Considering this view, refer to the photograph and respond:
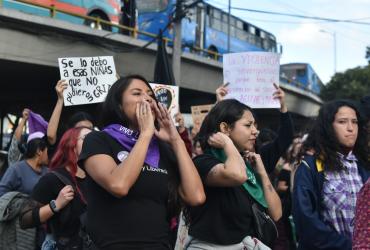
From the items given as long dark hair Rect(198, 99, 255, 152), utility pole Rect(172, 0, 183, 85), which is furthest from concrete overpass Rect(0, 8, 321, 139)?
long dark hair Rect(198, 99, 255, 152)

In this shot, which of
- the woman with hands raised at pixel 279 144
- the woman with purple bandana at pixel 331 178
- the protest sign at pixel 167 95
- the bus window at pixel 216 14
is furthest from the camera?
the bus window at pixel 216 14

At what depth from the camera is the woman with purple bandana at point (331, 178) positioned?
9.62 ft

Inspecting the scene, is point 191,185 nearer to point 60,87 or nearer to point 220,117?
point 220,117

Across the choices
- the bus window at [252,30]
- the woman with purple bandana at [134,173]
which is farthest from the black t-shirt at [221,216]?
the bus window at [252,30]

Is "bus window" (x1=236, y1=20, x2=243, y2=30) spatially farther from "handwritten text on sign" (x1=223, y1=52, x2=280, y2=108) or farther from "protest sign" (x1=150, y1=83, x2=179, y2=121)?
"handwritten text on sign" (x1=223, y1=52, x2=280, y2=108)

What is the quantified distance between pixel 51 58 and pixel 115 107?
511 inches

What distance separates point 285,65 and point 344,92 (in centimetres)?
525

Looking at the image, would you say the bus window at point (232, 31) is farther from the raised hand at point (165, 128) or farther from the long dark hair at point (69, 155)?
the raised hand at point (165, 128)

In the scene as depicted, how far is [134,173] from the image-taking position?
7.55 feet

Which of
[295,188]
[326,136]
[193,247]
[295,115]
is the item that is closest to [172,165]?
[193,247]

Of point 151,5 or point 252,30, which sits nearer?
point 151,5

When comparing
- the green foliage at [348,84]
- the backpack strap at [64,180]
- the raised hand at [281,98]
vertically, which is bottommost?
the backpack strap at [64,180]

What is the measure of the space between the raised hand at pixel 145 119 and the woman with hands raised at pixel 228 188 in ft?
2.10

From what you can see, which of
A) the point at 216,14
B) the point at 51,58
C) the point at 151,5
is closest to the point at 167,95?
the point at 51,58
